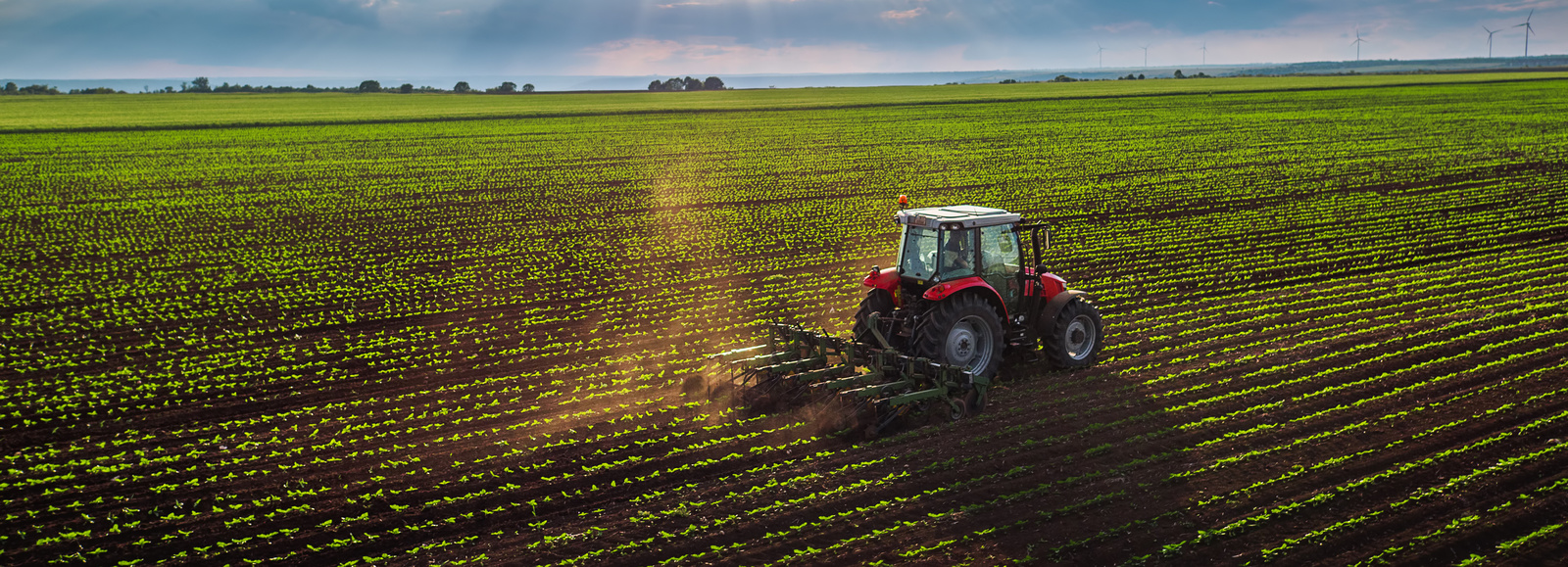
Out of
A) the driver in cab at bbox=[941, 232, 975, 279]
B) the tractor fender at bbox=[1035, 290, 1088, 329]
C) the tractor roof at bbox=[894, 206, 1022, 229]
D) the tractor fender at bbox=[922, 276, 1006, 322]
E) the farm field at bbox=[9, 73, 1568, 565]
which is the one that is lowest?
the farm field at bbox=[9, 73, 1568, 565]

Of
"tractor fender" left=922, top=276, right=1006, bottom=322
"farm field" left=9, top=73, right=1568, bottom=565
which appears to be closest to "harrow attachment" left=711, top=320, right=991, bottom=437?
"farm field" left=9, top=73, right=1568, bottom=565

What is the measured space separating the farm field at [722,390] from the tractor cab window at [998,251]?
1340 mm

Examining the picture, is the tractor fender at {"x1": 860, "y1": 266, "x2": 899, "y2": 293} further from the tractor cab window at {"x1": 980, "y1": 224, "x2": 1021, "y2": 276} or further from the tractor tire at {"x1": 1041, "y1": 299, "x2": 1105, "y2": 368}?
the tractor tire at {"x1": 1041, "y1": 299, "x2": 1105, "y2": 368}

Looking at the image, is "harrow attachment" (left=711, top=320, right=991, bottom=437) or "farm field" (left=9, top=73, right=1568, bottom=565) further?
"harrow attachment" (left=711, top=320, right=991, bottom=437)

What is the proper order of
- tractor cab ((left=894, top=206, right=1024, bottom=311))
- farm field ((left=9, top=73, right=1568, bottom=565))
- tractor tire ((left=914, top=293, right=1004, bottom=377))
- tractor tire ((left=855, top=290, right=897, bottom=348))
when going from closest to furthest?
farm field ((left=9, top=73, right=1568, bottom=565)), tractor tire ((left=914, top=293, right=1004, bottom=377)), tractor cab ((left=894, top=206, right=1024, bottom=311)), tractor tire ((left=855, top=290, right=897, bottom=348))

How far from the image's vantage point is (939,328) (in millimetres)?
10898

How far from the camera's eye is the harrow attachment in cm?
1036

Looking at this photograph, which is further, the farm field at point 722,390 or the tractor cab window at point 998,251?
the tractor cab window at point 998,251

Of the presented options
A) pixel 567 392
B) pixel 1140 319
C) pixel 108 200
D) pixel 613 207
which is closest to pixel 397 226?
pixel 613 207

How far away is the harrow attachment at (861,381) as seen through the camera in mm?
10359

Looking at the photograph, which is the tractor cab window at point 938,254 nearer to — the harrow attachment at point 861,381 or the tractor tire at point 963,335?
the tractor tire at point 963,335

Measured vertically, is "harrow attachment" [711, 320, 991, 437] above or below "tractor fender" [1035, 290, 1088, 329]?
below

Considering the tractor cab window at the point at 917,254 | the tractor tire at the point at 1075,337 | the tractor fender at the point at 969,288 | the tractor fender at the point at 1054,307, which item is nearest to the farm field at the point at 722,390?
the tractor tire at the point at 1075,337

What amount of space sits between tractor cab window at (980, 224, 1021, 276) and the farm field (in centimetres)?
134
